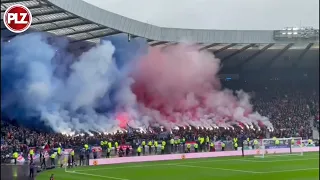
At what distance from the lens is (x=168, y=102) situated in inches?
1468

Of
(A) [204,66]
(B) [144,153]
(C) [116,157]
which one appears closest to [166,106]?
(A) [204,66]

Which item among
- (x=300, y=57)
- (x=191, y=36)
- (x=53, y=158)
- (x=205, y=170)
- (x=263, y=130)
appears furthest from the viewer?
(x=300, y=57)

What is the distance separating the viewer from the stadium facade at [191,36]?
2845cm

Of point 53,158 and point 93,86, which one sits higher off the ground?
point 93,86

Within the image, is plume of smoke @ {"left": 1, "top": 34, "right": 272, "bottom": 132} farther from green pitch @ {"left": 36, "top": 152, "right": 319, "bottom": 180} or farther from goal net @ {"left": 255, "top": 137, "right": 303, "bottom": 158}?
goal net @ {"left": 255, "top": 137, "right": 303, "bottom": 158}

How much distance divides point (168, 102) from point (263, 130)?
7.28 metres

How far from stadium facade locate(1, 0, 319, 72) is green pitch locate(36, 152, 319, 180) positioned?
721 centimetres

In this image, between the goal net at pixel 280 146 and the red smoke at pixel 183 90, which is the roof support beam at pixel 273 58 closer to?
the red smoke at pixel 183 90

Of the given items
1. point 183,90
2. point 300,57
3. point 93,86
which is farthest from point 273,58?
point 93,86

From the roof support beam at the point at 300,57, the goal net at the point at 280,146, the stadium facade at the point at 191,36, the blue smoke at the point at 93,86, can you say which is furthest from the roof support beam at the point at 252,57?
the blue smoke at the point at 93,86

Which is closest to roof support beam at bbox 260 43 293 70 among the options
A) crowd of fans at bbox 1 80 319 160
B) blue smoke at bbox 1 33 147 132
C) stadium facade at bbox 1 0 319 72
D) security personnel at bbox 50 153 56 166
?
stadium facade at bbox 1 0 319 72

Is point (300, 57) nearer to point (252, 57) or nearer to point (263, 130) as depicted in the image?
point (252, 57)

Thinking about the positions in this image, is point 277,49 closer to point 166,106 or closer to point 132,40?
point 166,106

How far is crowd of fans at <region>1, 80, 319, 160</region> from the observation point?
87.6 feet
